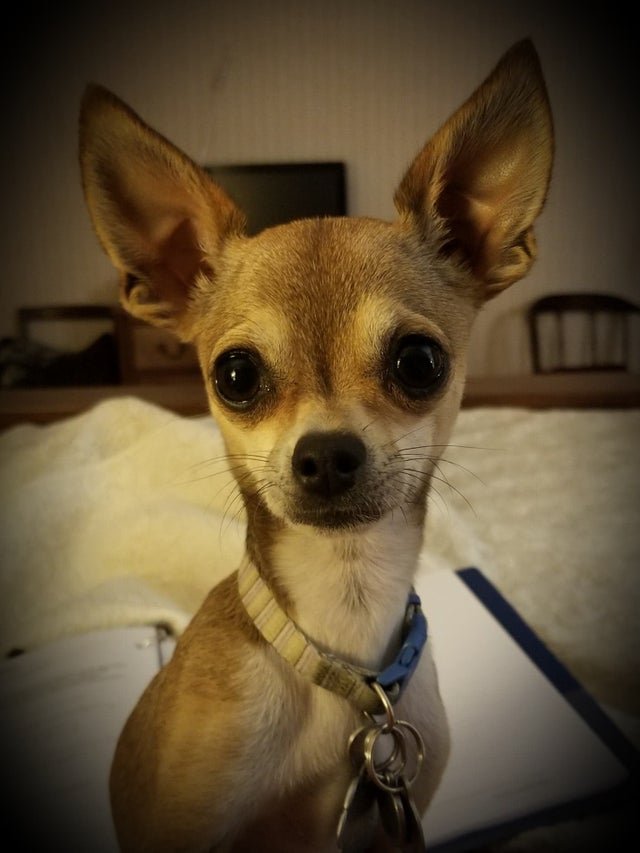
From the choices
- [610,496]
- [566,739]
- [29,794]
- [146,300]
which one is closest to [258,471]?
[146,300]

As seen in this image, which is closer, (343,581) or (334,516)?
(334,516)

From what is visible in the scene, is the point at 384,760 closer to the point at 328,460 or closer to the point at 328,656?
the point at 328,656

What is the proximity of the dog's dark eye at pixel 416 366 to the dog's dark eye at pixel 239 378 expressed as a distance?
0.12 meters

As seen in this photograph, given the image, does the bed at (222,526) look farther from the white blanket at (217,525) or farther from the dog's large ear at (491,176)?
the dog's large ear at (491,176)

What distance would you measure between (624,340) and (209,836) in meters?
0.59

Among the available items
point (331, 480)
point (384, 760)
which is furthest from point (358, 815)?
point (331, 480)

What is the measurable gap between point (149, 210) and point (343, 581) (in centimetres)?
41

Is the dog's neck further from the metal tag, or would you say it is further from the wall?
the wall

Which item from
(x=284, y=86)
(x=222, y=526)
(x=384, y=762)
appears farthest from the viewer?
(x=222, y=526)

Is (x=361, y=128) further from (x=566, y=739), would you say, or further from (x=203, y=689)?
(x=566, y=739)

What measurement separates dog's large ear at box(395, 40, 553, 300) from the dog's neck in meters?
0.27

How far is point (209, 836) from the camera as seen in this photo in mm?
567

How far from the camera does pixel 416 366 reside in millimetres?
535

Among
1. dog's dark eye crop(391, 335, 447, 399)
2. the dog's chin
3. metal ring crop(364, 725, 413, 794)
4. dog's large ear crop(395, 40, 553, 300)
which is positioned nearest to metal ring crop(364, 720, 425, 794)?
metal ring crop(364, 725, 413, 794)
